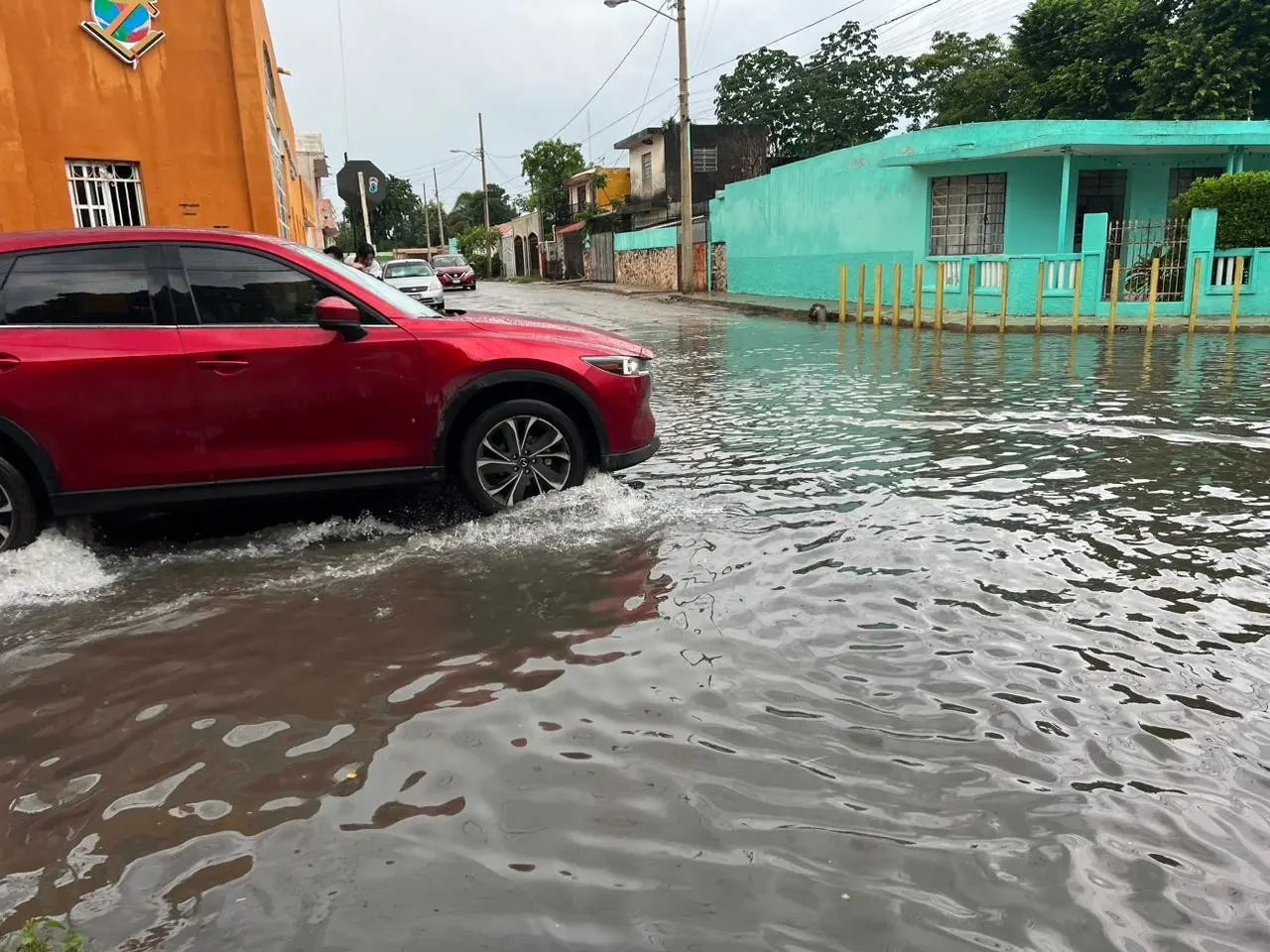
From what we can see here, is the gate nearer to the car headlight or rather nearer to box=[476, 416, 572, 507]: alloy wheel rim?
the car headlight

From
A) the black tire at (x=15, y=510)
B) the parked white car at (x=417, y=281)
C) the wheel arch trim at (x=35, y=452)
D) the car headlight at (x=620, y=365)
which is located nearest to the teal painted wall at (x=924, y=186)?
the parked white car at (x=417, y=281)

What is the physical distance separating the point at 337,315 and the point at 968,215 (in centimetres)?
2040

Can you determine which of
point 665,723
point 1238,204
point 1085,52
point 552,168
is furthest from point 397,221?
point 665,723

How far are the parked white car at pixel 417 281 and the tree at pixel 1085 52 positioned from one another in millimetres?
22652

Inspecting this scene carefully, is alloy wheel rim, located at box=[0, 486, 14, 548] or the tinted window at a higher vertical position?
the tinted window

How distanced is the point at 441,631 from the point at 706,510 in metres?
2.21

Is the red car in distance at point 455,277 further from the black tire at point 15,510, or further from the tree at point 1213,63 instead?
the black tire at point 15,510

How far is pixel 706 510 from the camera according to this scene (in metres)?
5.96

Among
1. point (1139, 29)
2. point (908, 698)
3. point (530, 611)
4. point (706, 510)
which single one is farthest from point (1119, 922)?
point (1139, 29)

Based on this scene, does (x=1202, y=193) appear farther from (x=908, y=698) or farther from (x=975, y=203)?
(x=908, y=698)

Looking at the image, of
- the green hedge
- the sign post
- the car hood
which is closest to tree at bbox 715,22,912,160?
the sign post

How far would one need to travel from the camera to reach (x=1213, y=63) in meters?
28.5

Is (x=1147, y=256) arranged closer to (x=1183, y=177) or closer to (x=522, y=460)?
(x=1183, y=177)

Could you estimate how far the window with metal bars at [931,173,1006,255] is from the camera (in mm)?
22141
